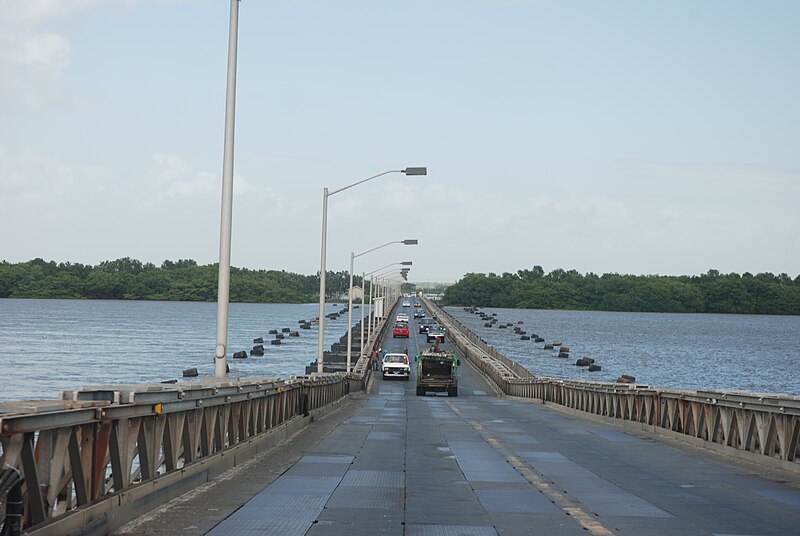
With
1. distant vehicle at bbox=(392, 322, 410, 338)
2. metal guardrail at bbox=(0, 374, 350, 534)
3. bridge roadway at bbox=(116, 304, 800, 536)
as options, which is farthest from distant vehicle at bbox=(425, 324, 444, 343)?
metal guardrail at bbox=(0, 374, 350, 534)

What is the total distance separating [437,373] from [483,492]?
1832 inches

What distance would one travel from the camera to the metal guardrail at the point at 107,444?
8.23 meters

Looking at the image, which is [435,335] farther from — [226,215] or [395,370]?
[226,215]

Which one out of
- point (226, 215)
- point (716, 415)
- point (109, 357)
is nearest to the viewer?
point (226, 215)

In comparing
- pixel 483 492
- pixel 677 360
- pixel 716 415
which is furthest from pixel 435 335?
pixel 483 492

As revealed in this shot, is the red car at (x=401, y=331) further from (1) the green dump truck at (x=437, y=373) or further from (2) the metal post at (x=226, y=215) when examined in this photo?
(2) the metal post at (x=226, y=215)

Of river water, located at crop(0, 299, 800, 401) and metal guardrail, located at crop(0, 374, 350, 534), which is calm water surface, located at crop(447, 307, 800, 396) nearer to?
river water, located at crop(0, 299, 800, 401)

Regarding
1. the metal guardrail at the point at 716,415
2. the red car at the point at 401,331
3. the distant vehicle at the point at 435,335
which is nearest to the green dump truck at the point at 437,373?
the metal guardrail at the point at 716,415

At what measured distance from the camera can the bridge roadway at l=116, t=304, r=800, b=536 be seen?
1106 centimetres

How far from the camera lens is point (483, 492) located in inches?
551

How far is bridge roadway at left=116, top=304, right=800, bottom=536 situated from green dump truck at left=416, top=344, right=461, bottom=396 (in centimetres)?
3614

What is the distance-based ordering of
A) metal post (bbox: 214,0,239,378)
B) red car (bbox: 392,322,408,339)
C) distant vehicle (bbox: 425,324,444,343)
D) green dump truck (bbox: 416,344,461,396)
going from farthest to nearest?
red car (bbox: 392,322,408,339), distant vehicle (bbox: 425,324,444,343), green dump truck (bbox: 416,344,461,396), metal post (bbox: 214,0,239,378)

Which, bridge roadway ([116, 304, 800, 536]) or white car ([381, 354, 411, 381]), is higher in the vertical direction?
bridge roadway ([116, 304, 800, 536])

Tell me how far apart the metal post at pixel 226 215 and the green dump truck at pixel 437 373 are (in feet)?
138
